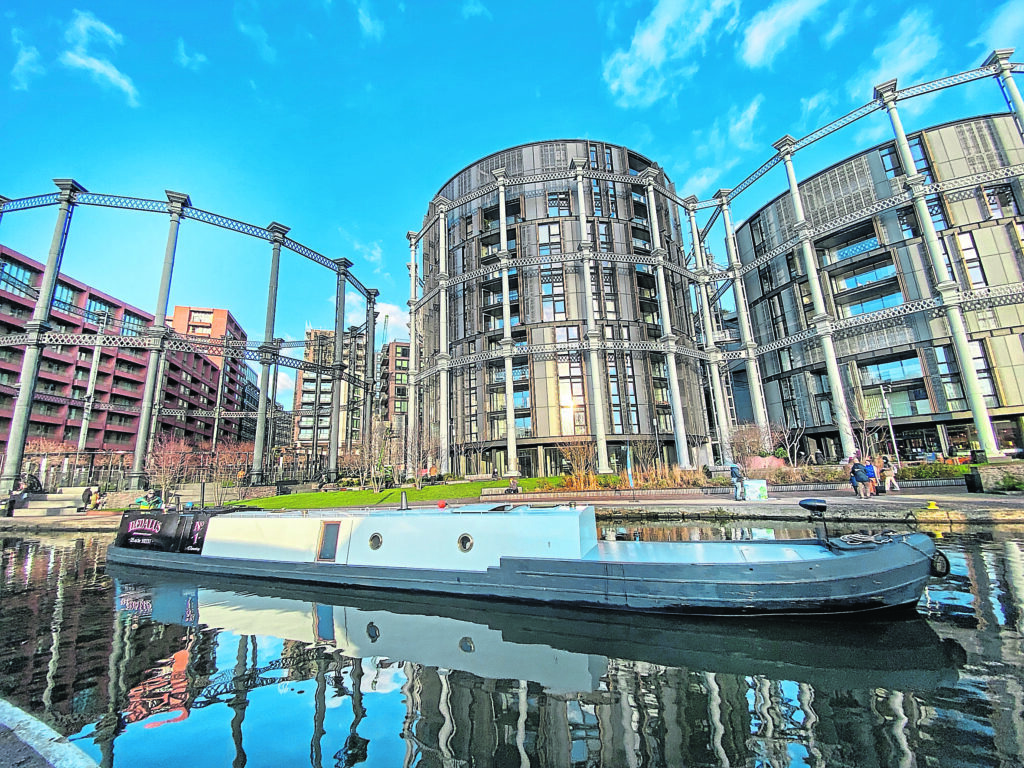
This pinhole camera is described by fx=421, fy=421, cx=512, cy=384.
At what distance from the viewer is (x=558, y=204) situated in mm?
47781

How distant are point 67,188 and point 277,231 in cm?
1607

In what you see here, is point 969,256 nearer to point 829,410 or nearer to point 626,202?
point 829,410

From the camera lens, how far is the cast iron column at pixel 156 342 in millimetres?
32531

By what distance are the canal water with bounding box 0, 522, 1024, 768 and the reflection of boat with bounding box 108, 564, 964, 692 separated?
5 centimetres

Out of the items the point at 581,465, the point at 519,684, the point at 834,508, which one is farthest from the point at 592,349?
the point at 519,684

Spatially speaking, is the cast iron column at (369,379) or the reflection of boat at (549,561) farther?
the cast iron column at (369,379)

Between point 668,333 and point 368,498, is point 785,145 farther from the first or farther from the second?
point 368,498

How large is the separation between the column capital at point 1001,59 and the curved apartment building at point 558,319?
26159 millimetres

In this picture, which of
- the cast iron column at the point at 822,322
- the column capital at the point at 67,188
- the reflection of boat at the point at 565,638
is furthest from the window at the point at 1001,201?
the column capital at the point at 67,188

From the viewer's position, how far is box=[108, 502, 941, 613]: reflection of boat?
25.4 feet

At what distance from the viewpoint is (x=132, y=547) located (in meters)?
14.1

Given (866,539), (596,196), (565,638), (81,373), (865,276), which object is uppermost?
(596,196)

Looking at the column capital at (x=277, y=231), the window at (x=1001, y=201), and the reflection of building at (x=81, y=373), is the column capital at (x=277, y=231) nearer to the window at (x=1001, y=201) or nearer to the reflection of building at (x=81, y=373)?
the reflection of building at (x=81, y=373)

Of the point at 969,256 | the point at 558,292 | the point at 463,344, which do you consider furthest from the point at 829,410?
the point at 463,344
